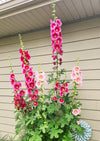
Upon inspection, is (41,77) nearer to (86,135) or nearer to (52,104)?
(52,104)

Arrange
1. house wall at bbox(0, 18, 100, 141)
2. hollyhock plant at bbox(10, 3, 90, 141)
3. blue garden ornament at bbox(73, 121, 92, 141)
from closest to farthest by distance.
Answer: hollyhock plant at bbox(10, 3, 90, 141), blue garden ornament at bbox(73, 121, 92, 141), house wall at bbox(0, 18, 100, 141)

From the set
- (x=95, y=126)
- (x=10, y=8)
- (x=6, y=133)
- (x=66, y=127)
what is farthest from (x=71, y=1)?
(x=6, y=133)

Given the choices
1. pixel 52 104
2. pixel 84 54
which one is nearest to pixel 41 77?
pixel 52 104

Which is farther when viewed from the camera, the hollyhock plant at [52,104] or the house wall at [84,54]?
the house wall at [84,54]

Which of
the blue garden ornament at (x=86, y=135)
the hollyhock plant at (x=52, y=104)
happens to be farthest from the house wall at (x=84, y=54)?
the hollyhock plant at (x=52, y=104)

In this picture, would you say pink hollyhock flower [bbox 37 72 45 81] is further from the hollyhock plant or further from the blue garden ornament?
the blue garden ornament

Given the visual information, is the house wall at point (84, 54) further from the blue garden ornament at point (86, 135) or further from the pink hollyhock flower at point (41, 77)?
the pink hollyhock flower at point (41, 77)

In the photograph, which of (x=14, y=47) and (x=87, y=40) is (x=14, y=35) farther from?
(x=87, y=40)

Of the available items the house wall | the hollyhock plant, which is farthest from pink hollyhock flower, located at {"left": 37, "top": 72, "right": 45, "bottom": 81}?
the house wall

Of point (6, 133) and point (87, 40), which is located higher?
point (87, 40)

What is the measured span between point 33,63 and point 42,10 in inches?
43.6

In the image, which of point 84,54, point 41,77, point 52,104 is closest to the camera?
point 41,77

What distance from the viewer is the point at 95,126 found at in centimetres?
211

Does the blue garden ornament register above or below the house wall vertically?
below
